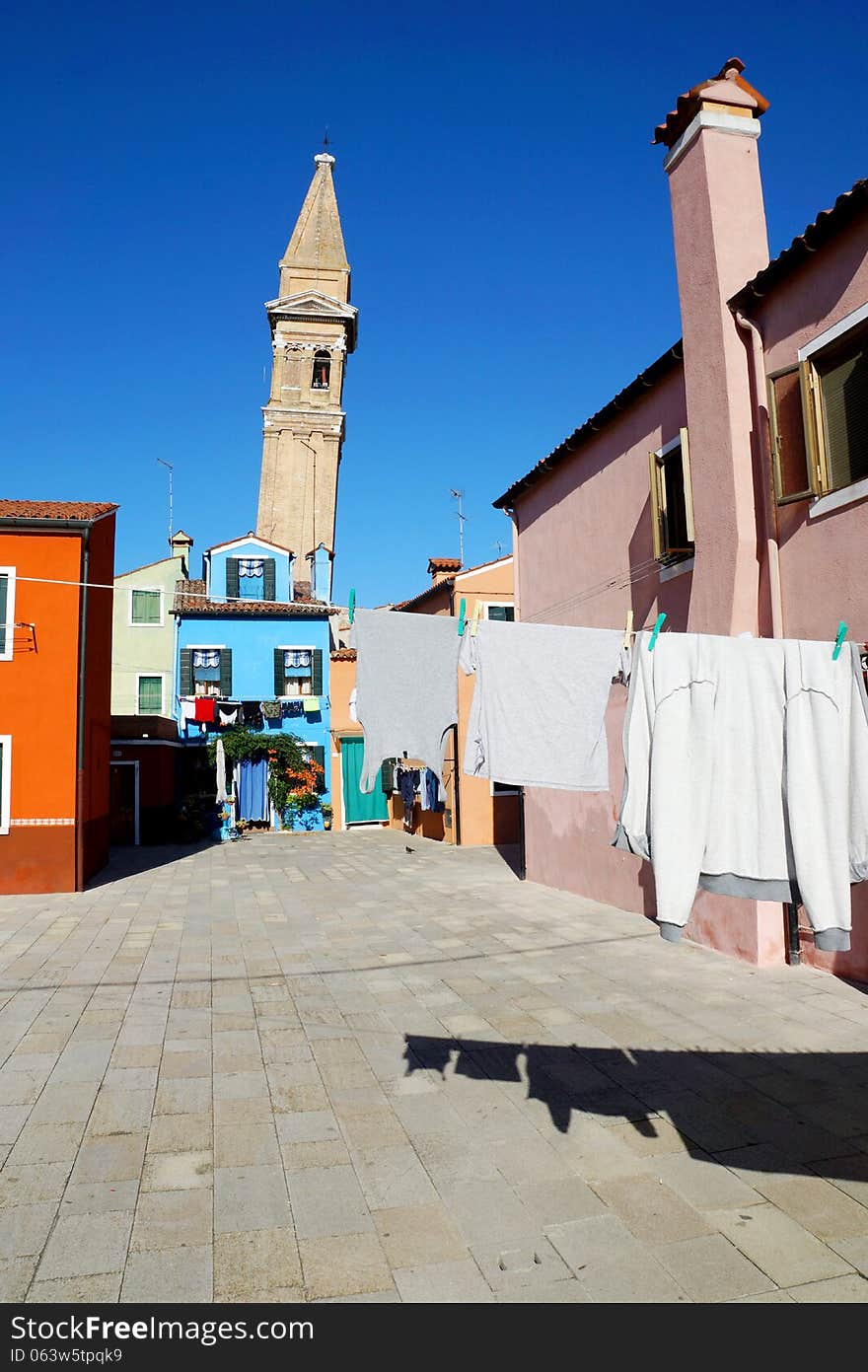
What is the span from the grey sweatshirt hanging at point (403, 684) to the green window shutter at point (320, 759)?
19.1 metres

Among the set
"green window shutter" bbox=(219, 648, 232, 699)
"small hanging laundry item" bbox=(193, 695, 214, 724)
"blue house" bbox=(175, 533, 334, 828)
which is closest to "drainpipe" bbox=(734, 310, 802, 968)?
"blue house" bbox=(175, 533, 334, 828)

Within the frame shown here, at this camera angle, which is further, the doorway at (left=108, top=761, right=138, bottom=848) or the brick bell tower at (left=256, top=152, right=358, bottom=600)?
A: the brick bell tower at (left=256, top=152, right=358, bottom=600)

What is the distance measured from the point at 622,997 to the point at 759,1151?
269 centimetres

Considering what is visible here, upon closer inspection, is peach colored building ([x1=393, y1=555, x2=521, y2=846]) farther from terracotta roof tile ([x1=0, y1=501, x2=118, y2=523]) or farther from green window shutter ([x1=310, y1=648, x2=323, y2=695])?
terracotta roof tile ([x1=0, y1=501, x2=118, y2=523])

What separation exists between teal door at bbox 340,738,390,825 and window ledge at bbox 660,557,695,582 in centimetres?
1551

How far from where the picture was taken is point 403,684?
5.00 m

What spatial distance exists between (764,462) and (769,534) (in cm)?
68

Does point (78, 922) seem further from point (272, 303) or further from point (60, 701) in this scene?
point (272, 303)

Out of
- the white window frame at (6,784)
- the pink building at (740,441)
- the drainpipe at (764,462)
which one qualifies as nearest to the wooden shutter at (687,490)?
the pink building at (740,441)

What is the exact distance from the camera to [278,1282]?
3.11m

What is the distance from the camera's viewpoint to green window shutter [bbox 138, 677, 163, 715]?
82.9 ft

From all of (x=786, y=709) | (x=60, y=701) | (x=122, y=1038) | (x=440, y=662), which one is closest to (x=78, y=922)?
(x=60, y=701)

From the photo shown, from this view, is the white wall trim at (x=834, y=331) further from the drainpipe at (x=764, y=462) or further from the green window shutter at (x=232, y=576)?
the green window shutter at (x=232, y=576)

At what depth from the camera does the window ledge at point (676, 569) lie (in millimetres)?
8799
